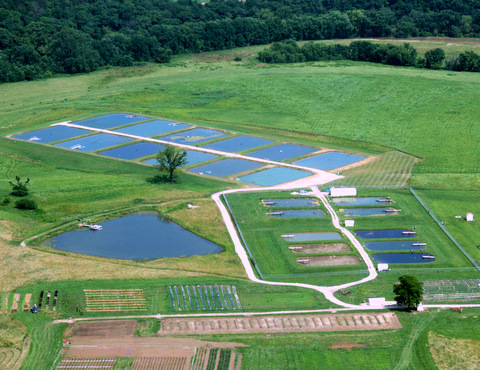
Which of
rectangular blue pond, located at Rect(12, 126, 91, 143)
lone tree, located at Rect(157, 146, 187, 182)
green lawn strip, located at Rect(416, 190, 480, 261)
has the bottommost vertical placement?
green lawn strip, located at Rect(416, 190, 480, 261)

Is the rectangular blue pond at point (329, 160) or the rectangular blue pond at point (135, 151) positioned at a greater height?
the rectangular blue pond at point (135, 151)

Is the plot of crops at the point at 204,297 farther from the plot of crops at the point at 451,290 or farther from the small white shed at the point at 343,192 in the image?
the small white shed at the point at 343,192

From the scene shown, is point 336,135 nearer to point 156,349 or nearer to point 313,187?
point 313,187

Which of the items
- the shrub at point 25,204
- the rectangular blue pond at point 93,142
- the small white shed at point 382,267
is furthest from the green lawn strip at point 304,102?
the shrub at point 25,204

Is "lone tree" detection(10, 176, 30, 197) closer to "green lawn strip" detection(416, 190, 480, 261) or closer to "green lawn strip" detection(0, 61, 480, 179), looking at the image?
"green lawn strip" detection(0, 61, 480, 179)

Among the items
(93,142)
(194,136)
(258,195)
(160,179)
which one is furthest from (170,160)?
(93,142)

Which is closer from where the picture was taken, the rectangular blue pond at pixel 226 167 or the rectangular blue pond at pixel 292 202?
the rectangular blue pond at pixel 292 202

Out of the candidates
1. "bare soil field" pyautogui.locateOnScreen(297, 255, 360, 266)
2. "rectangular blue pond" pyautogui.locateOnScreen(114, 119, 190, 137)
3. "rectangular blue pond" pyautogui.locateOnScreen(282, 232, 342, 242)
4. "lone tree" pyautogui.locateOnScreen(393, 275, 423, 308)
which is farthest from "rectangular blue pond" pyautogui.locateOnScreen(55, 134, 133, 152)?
"lone tree" pyautogui.locateOnScreen(393, 275, 423, 308)

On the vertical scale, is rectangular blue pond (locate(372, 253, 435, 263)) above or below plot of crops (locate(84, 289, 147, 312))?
below
